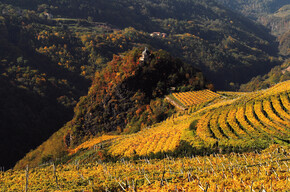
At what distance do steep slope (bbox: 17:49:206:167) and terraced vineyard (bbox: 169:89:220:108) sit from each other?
4.56 metres

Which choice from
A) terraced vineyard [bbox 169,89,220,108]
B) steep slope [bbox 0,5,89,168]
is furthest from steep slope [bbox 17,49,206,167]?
steep slope [bbox 0,5,89,168]

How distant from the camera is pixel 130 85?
91062 mm

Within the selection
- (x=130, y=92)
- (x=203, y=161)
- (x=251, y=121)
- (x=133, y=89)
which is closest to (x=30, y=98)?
(x=130, y=92)

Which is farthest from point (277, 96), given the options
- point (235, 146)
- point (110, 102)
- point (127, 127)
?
point (110, 102)

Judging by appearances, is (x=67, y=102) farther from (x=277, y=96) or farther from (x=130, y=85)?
(x=277, y=96)

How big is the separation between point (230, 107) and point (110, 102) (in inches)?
2136

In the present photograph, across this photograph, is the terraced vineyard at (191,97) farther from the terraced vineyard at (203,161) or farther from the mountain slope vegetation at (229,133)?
the terraced vineyard at (203,161)

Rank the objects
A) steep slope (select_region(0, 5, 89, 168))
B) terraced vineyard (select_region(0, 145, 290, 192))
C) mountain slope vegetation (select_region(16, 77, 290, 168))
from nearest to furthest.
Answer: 1. terraced vineyard (select_region(0, 145, 290, 192))
2. mountain slope vegetation (select_region(16, 77, 290, 168))
3. steep slope (select_region(0, 5, 89, 168))

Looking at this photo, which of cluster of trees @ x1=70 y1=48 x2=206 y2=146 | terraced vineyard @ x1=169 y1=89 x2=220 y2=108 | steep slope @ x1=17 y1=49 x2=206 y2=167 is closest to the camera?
terraced vineyard @ x1=169 y1=89 x2=220 y2=108

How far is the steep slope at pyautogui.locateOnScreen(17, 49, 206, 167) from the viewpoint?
87.2 meters

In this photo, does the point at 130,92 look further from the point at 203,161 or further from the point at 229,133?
the point at 203,161

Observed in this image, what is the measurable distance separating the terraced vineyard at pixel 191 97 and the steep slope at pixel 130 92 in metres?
4.56

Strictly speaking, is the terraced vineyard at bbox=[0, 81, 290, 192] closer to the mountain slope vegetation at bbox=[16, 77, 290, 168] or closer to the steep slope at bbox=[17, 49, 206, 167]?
the mountain slope vegetation at bbox=[16, 77, 290, 168]

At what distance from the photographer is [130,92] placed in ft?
298
